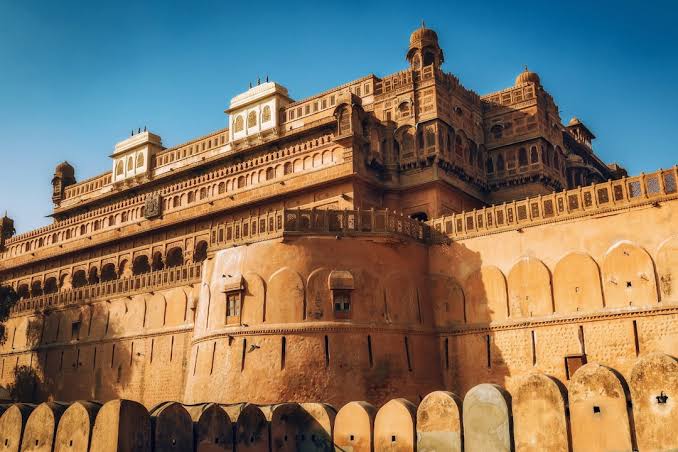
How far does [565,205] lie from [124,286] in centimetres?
2108

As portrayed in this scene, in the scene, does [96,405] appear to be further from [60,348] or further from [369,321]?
[60,348]

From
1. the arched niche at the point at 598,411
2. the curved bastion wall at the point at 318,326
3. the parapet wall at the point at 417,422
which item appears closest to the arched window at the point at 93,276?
the curved bastion wall at the point at 318,326

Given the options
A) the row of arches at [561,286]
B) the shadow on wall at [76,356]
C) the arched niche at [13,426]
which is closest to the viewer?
the arched niche at [13,426]

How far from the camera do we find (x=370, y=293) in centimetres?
2233

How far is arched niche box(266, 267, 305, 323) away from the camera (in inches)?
864

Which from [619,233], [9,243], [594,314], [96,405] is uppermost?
[9,243]

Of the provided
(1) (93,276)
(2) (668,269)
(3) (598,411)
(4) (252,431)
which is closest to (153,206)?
(1) (93,276)

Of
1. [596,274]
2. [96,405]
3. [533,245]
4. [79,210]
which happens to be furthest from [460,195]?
[79,210]

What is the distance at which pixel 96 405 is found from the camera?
1473 cm

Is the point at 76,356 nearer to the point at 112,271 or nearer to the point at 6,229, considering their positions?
the point at 112,271

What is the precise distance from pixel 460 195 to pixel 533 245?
9.86 metres

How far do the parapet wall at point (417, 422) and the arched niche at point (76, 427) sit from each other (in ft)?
0.07

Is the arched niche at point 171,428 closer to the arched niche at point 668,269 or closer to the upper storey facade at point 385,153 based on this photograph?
the arched niche at point 668,269

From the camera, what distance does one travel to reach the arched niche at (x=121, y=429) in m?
13.6
